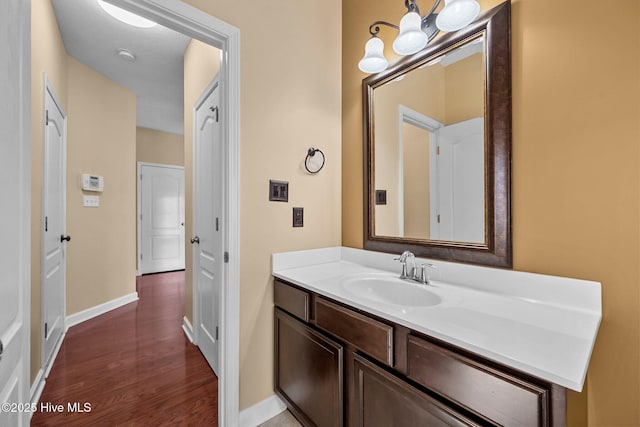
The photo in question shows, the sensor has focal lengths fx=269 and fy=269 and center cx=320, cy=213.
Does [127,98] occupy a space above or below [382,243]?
above

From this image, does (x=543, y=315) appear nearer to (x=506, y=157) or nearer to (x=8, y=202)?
(x=506, y=157)

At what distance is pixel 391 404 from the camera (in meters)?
0.90

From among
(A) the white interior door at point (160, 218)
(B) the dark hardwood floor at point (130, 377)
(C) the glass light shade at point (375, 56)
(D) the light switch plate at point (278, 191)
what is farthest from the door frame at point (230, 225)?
(A) the white interior door at point (160, 218)

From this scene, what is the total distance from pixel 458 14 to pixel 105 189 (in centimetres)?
360

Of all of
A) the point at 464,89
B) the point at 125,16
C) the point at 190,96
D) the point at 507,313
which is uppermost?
the point at 125,16

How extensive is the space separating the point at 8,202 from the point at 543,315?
151 centimetres

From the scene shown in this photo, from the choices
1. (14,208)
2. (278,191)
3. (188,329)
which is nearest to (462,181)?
A: (278,191)

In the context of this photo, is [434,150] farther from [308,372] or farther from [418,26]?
[308,372]

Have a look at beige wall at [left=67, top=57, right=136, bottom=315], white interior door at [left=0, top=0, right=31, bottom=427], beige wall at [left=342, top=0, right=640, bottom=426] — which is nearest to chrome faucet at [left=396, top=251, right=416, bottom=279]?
beige wall at [left=342, top=0, right=640, bottom=426]

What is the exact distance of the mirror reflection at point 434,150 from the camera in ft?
3.90

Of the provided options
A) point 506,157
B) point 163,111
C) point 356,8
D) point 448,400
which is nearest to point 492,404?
point 448,400

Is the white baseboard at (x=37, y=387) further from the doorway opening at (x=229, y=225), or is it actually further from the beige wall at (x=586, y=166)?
the beige wall at (x=586, y=166)

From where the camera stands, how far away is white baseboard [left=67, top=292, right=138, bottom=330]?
2665 mm

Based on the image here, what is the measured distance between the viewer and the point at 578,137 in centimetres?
92
